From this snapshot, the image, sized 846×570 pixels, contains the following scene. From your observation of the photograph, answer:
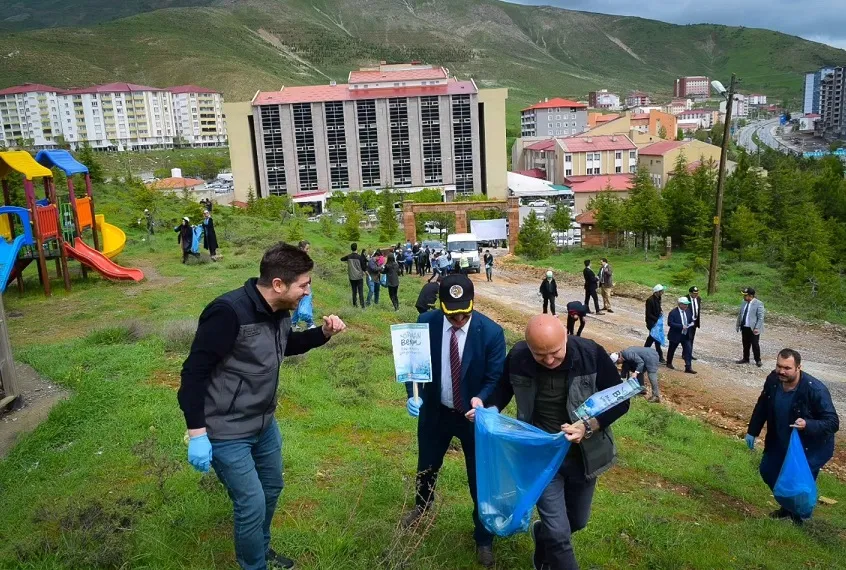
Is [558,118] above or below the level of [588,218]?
above

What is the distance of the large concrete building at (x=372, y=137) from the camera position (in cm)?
7438

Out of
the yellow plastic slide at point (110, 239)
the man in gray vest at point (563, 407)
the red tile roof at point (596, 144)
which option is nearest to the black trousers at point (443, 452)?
the man in gray vest at point (563, 407)

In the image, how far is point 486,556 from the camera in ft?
13.8

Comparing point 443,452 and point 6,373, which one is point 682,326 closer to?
point 443,452

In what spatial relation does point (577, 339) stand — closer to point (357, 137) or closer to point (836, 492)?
point (836, 492)

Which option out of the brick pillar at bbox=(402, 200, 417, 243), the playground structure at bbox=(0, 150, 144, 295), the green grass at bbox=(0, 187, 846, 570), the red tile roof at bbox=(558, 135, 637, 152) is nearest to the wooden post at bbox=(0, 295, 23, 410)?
the green grass at bbox=(0, 187, 846, 570)

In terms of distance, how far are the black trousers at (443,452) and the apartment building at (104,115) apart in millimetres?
120621

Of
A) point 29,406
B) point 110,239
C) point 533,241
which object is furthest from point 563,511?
point 533,241

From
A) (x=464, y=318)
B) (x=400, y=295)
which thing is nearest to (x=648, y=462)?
(x=464, y=318)

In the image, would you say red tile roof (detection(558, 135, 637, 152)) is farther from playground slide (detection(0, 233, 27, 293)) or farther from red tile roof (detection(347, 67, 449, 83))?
playground slide (detection(0, 233, 27, 293))

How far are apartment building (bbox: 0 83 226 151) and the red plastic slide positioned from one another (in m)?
105

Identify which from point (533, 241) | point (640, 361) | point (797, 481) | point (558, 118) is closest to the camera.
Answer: point (797, 481)

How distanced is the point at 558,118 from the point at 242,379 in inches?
4730

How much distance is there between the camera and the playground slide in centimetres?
1446
